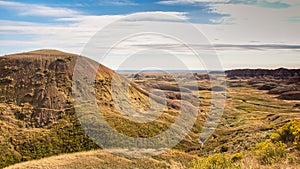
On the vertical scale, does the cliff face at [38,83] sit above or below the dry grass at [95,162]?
above

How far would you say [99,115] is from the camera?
38344 millimetres

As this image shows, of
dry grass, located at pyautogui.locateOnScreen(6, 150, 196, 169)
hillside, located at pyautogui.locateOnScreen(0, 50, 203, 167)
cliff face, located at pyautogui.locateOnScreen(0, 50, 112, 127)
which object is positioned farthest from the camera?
cliff face, located at pyautogui.locateOnScreen(0, 50, 112, 127)

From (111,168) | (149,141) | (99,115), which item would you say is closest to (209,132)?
(149,141)

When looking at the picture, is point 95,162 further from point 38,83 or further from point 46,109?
point 38,83

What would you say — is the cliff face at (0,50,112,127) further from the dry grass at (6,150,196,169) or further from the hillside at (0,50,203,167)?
the dry grass at (6,150,196,169)

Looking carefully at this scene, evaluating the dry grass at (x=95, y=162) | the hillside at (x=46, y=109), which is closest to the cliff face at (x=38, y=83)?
the hillside at (x=46, y=109)

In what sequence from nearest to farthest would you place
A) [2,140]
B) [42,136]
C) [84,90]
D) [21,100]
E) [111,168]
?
[111,168]
[2,140]
[42,136]
[21,100]
[84,90]

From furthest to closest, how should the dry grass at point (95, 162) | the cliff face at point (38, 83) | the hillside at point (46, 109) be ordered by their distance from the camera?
the cliff face at point (38, 83) < the hillside at point (46, 109) < the dry grass at point (95, 162)

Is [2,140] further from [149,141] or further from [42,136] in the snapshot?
[149,141]

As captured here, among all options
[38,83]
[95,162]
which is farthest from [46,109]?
[95,162]

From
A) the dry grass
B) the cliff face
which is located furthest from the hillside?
the dry grass

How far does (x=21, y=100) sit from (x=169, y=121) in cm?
2142

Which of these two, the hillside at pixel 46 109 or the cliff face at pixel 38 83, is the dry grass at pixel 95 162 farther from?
the cliff face at pixel 38 83

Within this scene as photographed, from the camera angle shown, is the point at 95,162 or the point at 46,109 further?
the point at 46,109
